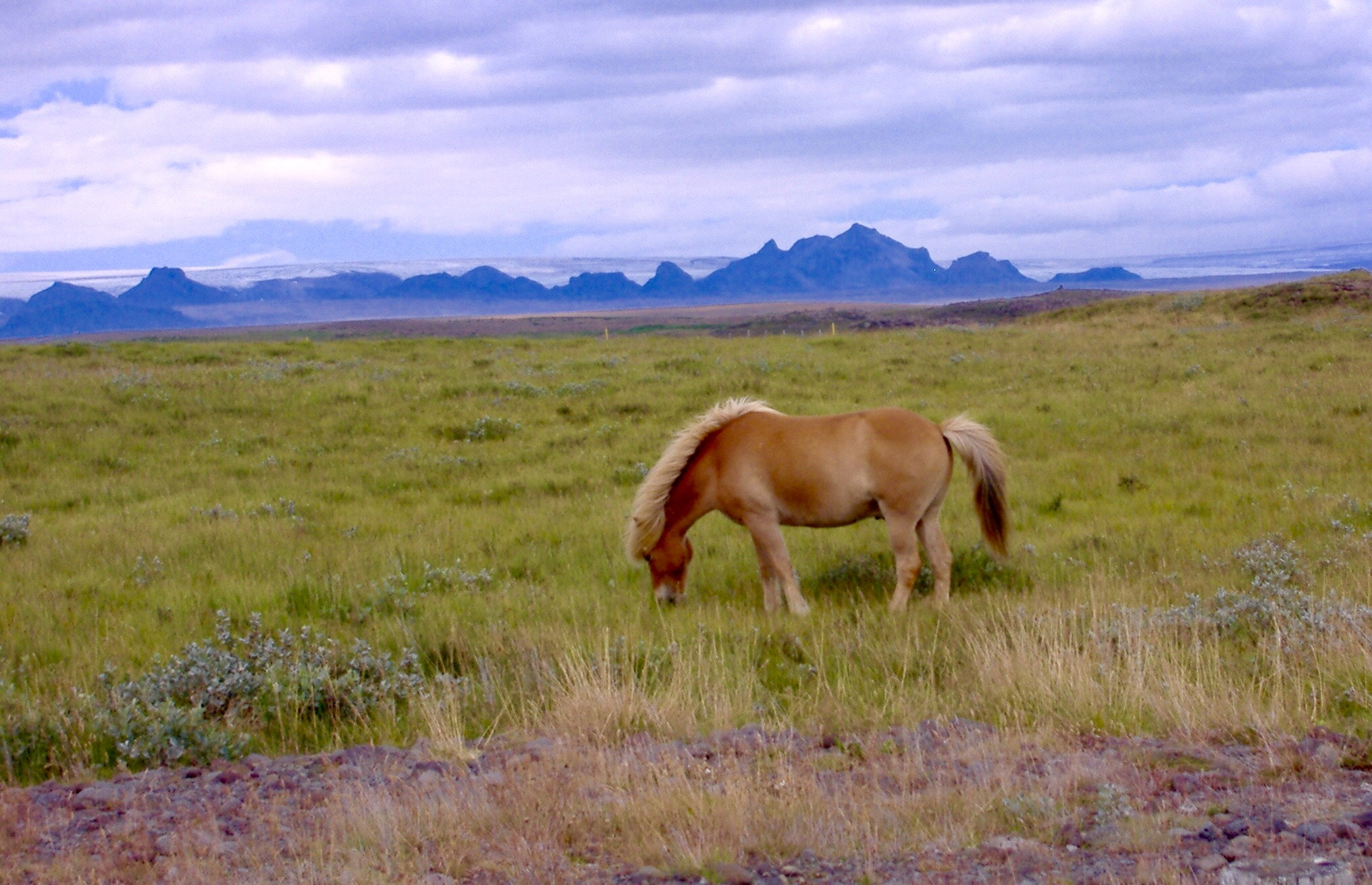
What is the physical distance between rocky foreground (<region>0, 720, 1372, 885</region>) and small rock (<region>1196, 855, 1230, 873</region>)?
25mm

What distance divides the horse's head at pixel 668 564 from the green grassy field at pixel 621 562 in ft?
0.82

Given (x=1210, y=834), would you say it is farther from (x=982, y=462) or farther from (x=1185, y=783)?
(x=982, y=462)

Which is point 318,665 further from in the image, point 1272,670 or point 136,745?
point 1272,670

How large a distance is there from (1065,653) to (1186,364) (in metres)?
17.4

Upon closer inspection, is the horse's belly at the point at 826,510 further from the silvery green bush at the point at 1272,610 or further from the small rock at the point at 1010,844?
the small rock at the point at 1010,844

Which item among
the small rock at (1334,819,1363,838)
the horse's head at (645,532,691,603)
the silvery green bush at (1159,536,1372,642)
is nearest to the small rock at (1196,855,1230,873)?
the small rock at (1334,819,1363,838)

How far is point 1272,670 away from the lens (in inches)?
216

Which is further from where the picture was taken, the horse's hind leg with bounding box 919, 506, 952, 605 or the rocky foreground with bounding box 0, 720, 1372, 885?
the horse's hind leg with bounding box 919, 506, 952, 605

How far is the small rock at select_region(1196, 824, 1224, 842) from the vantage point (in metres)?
3.53

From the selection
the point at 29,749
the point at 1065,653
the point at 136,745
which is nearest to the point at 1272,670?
the point at 1065,653

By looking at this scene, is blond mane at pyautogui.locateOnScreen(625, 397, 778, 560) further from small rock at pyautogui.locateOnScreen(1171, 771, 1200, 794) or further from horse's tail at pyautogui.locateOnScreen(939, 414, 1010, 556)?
small rock at pyautogui.locateOnScreen(1171, 771, 1200, 794)

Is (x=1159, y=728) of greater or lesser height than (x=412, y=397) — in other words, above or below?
below

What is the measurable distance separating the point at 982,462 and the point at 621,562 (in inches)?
130

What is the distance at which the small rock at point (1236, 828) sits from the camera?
139 inches
